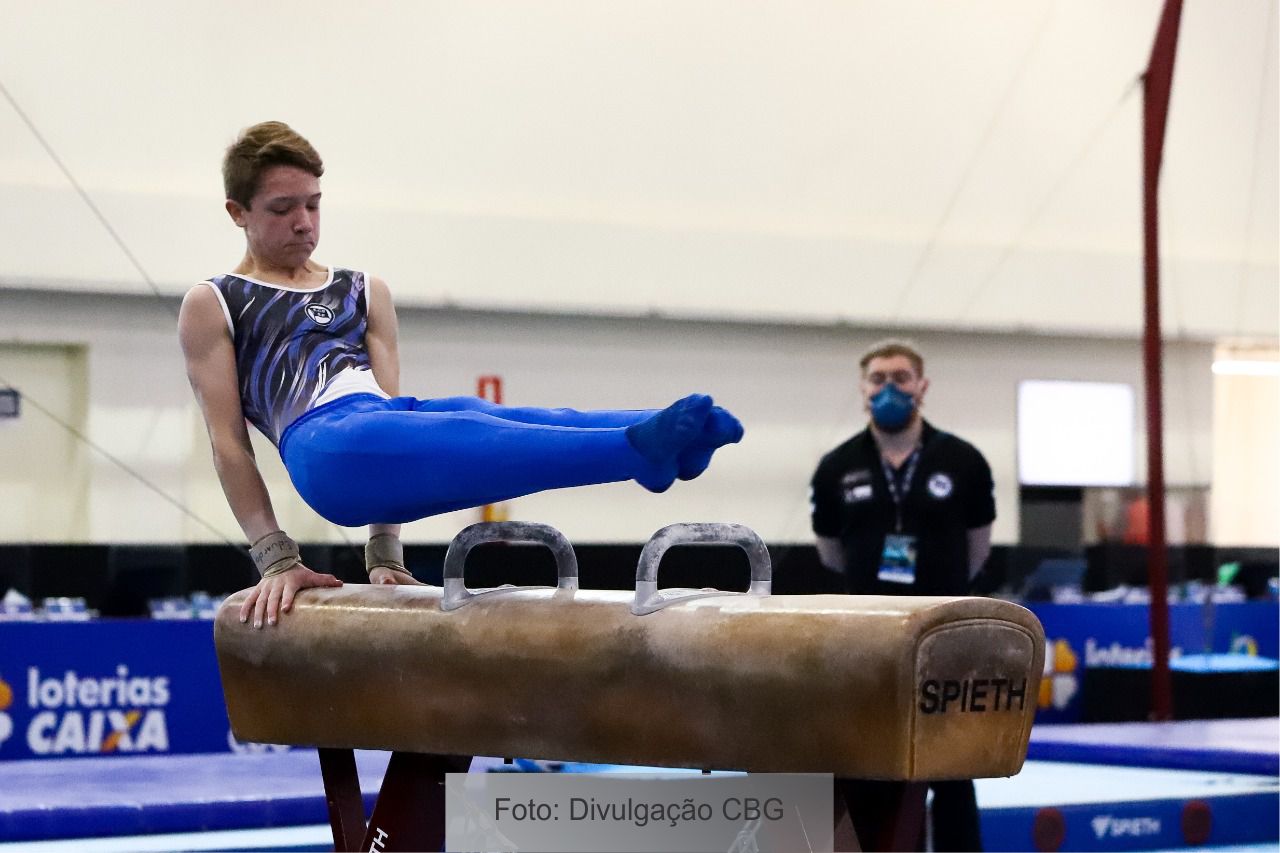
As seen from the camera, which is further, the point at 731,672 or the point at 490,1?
the point at 490,1

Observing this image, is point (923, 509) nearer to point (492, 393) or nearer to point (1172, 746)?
point (1172, 746)

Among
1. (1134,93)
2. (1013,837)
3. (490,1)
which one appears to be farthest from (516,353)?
(1013,837)

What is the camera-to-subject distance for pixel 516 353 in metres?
10.4

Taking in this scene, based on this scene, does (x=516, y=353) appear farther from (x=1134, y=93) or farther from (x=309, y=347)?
(x=309, y=347)

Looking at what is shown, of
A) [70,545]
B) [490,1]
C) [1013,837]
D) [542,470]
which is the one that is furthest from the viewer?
[490,1]

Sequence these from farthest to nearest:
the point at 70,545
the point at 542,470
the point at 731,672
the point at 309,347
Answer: the point at 70,545
the point at 309,347
the point at 542,470
the point at 731,672

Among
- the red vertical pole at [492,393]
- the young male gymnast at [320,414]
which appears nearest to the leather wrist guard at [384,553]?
the young male gymnast at [320,414]

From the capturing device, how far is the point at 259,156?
3014mm

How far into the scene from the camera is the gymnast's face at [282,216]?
3.03 metres

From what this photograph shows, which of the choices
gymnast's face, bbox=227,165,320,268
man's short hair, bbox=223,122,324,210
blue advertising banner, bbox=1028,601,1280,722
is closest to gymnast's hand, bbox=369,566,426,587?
gymnast's face, bbox=227,165,320,268

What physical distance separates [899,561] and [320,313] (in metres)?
1.99

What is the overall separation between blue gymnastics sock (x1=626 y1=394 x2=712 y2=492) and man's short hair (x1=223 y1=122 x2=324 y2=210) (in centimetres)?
105

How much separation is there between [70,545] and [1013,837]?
594 centimetres

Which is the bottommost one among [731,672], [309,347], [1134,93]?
[731,672]
